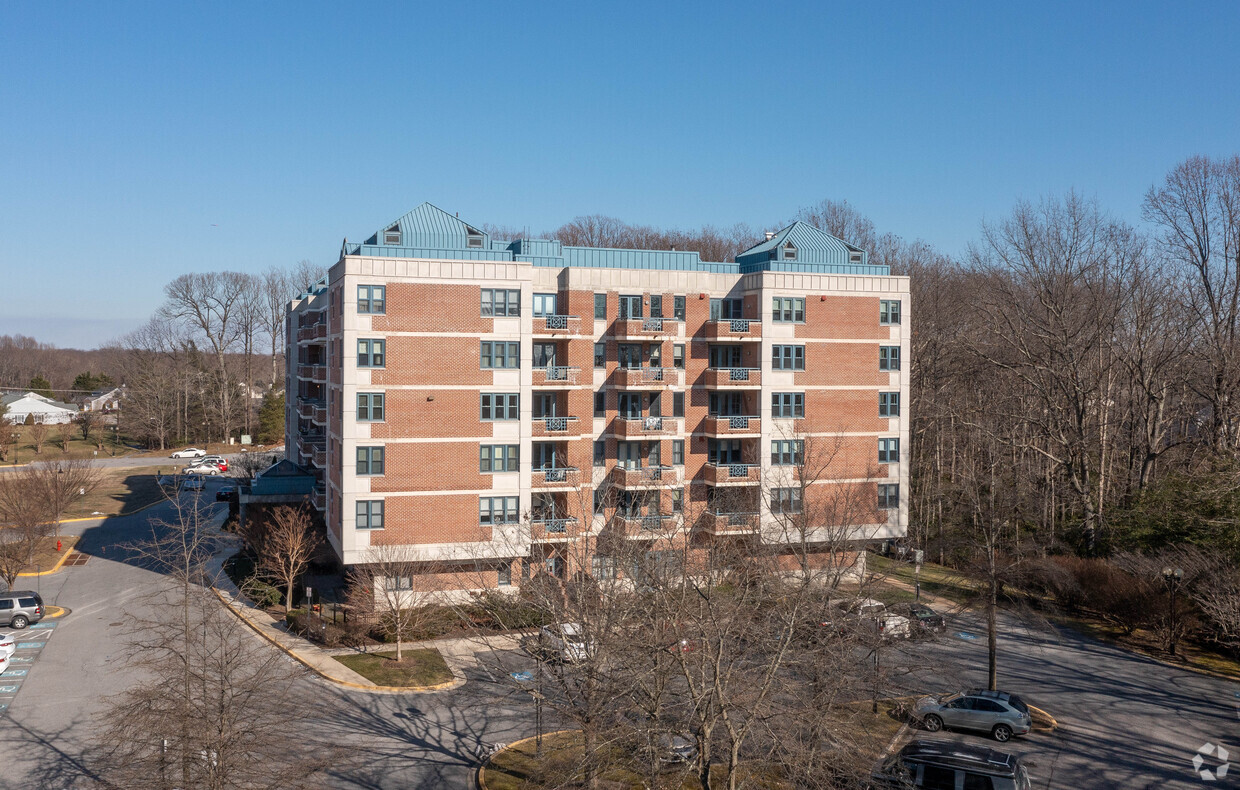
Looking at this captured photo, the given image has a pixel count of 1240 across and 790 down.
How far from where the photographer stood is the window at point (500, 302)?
36.4m

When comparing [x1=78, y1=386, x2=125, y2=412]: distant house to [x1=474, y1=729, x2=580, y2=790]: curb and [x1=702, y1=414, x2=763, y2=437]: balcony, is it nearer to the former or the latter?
[x1=702, y1=414, x2=763, y2=437]: balcony

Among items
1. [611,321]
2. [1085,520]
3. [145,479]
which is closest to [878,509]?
[1085,520]

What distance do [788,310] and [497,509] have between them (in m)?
16.2

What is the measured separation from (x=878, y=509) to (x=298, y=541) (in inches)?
1039

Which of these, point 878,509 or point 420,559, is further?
point 878,509

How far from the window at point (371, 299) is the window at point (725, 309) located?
15186 millimetres

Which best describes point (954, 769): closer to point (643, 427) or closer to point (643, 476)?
point (643, 476)

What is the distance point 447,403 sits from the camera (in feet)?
119

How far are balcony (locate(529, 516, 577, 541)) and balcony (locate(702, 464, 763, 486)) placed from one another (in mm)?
7855

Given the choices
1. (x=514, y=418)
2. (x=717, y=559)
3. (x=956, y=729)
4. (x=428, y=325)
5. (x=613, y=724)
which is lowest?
(x=956, y=729)

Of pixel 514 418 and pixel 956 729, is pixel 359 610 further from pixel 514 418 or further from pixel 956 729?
pixel 956 729

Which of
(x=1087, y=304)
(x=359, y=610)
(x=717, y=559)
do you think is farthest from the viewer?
(x=1087, y=304)

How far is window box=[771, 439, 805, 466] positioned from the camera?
134 feet

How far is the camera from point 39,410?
108 metres
